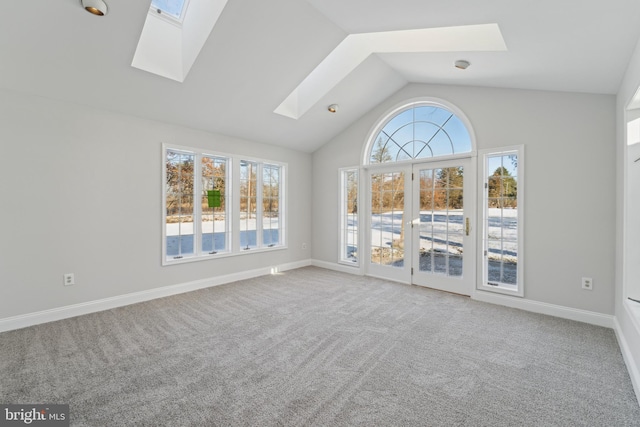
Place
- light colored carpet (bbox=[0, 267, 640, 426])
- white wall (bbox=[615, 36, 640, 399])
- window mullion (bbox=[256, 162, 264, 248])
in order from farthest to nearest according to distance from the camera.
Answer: window mullion (bbox=[256, 162, 264, 248]) → white wall (bbox=[615, 36, 640, 399]) → light colored carpet (bbox=[0, 267, 640, 426])

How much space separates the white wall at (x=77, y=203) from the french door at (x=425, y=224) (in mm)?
3079

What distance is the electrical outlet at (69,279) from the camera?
3.30 m

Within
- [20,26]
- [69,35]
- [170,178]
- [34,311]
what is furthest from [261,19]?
[34,311]

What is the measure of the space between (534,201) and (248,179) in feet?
13.9

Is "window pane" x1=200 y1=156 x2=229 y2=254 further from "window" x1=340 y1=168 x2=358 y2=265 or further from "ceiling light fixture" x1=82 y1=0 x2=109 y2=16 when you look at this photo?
"ceiling light fixture" x1=82 y1=0 x2=109 y2=16

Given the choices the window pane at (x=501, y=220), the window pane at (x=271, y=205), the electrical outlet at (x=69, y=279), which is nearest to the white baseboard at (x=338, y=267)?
the window pane at (x=271, y=205)

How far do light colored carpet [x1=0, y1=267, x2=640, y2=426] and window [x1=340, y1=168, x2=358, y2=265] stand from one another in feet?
6.50

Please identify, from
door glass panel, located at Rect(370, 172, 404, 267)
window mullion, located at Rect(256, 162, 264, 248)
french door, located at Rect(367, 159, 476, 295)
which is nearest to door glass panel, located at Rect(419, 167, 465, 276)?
french door, located at Rect(367, 159, 476, 295)

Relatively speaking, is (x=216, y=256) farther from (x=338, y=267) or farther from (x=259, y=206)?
(x=338, y=267)

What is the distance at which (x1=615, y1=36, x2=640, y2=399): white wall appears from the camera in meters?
2.17

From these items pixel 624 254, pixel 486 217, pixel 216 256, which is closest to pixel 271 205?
pixel 216 256

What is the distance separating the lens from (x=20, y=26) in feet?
7.98

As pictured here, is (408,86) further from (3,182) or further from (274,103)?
(3,182)

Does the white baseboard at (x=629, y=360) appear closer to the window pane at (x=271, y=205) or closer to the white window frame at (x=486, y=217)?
the white window frame at (x=486, y=217)
